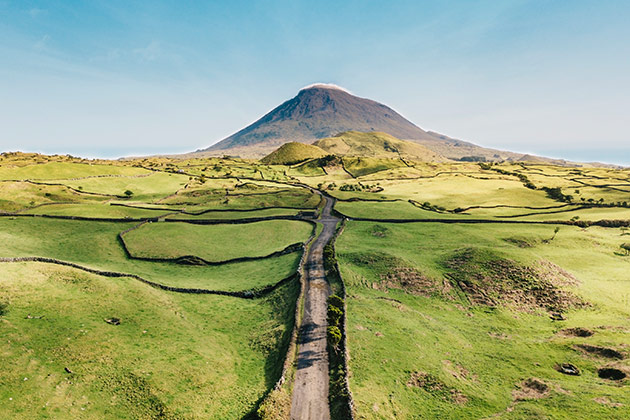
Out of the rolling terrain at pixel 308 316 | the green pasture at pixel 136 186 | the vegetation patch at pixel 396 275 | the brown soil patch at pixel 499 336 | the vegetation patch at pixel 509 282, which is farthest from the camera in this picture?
the green pasture at pixel 136 186

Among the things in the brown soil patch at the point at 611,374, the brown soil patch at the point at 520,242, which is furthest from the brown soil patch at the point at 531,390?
the brown soil patch at the point at 520,242

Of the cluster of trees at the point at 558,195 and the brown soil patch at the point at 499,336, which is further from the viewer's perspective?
the cluster of trees at the point at 558,195

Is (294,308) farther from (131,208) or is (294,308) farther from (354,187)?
(354,187)

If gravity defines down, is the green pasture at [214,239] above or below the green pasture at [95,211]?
below

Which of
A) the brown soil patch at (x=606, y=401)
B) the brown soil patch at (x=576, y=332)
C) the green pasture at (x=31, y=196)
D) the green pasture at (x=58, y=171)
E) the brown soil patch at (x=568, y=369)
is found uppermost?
the green pasture at (x=58, y=171)

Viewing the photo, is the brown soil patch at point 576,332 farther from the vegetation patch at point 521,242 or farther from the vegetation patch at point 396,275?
Answer: the vegetation patch at point 521,242

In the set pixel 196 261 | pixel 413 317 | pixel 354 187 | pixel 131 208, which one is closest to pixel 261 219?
pixel 196 261

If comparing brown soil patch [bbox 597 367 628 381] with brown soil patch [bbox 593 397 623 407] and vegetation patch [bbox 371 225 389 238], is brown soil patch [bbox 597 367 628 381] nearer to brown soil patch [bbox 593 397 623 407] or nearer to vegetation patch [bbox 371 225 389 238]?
brown soil patch [bbox 593 397 623 407]
